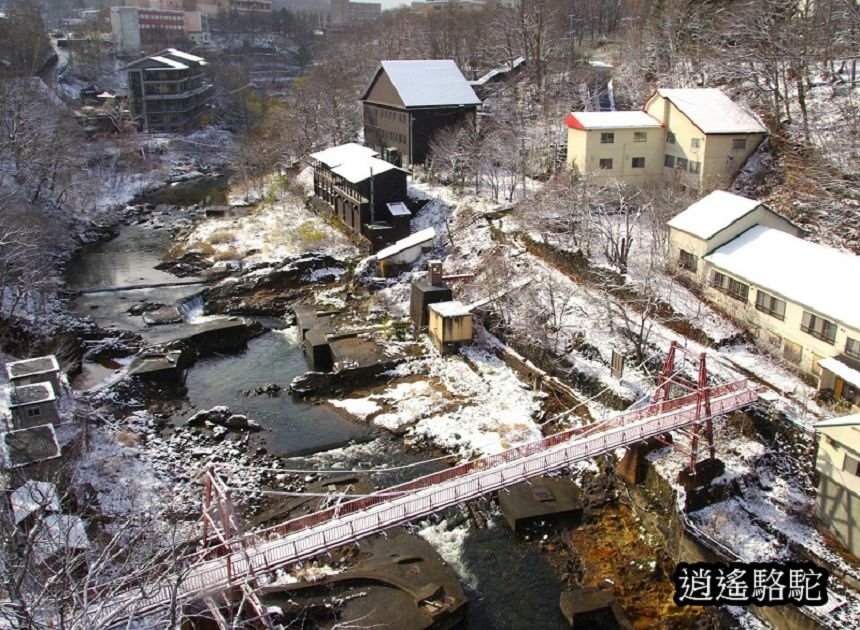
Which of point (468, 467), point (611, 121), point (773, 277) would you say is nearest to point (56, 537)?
point (468, 467)

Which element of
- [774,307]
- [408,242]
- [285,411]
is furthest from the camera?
[408,242]

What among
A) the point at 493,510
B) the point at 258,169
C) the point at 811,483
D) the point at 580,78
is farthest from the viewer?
the point at 258,169

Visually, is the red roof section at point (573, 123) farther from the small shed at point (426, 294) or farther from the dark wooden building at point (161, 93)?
the dark wooden building at point (161, 93)

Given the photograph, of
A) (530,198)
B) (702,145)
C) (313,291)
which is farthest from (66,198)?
(702,145)

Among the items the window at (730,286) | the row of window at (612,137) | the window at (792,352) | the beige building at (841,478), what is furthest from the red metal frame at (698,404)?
the row of window at (612,137)

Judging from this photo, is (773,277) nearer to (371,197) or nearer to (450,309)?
(450,309)

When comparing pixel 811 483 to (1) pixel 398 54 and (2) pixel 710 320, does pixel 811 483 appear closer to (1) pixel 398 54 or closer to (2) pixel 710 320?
(2) pixel 710 320

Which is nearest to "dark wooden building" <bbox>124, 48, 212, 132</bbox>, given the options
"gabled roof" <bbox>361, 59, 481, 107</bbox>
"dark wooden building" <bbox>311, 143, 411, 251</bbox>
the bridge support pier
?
"gabled roof" <bbox>361, 59, 481, 107</bbox>

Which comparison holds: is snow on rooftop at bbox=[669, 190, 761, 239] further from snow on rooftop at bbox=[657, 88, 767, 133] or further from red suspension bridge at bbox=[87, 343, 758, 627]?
red suspension bridge at bbox=[87, 343, 758, 627]
